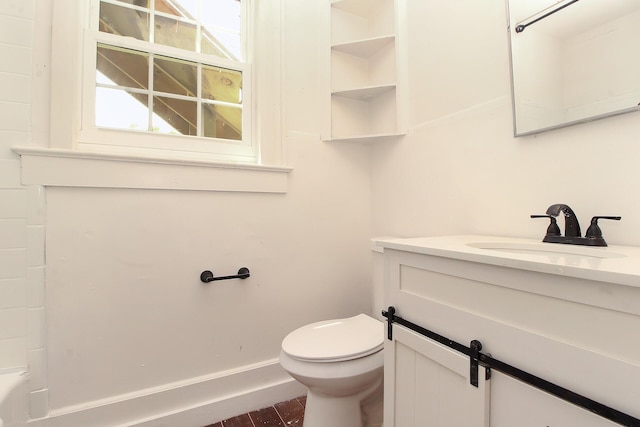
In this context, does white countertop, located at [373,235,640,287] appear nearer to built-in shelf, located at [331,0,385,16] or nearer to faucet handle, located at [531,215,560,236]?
faucet handle, located at [531,215,560,236]

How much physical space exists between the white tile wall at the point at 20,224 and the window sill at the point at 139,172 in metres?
0.06

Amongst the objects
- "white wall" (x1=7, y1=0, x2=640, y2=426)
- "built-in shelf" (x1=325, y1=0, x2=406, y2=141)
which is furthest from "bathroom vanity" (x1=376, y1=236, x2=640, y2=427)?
"built-in shelf" (x1=325, y1=0, x2=406, y2=141)

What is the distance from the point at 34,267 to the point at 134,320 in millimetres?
410

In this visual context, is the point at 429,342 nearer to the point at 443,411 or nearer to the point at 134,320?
the point at 443,411

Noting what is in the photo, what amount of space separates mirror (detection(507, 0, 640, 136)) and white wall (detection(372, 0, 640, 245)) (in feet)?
0.14

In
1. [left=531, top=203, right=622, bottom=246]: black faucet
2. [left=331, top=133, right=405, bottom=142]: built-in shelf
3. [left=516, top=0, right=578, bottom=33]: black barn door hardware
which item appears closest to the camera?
[left=531, top=203, right=622, bottom=246]: black faucet

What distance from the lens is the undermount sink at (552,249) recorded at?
30.1 inches

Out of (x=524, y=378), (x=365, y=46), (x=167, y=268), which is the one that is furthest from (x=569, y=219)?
A: (x=167, y=268)

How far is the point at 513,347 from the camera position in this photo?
24.2 inches

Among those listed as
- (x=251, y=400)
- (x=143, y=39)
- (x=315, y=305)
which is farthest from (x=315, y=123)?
(x=251, y=400)

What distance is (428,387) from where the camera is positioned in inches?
31.1

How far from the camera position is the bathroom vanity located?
484 millimetres

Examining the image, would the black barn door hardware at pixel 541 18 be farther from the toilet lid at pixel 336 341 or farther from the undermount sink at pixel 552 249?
the toilet lid at pixel 336 341

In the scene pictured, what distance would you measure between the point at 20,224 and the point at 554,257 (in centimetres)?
170
